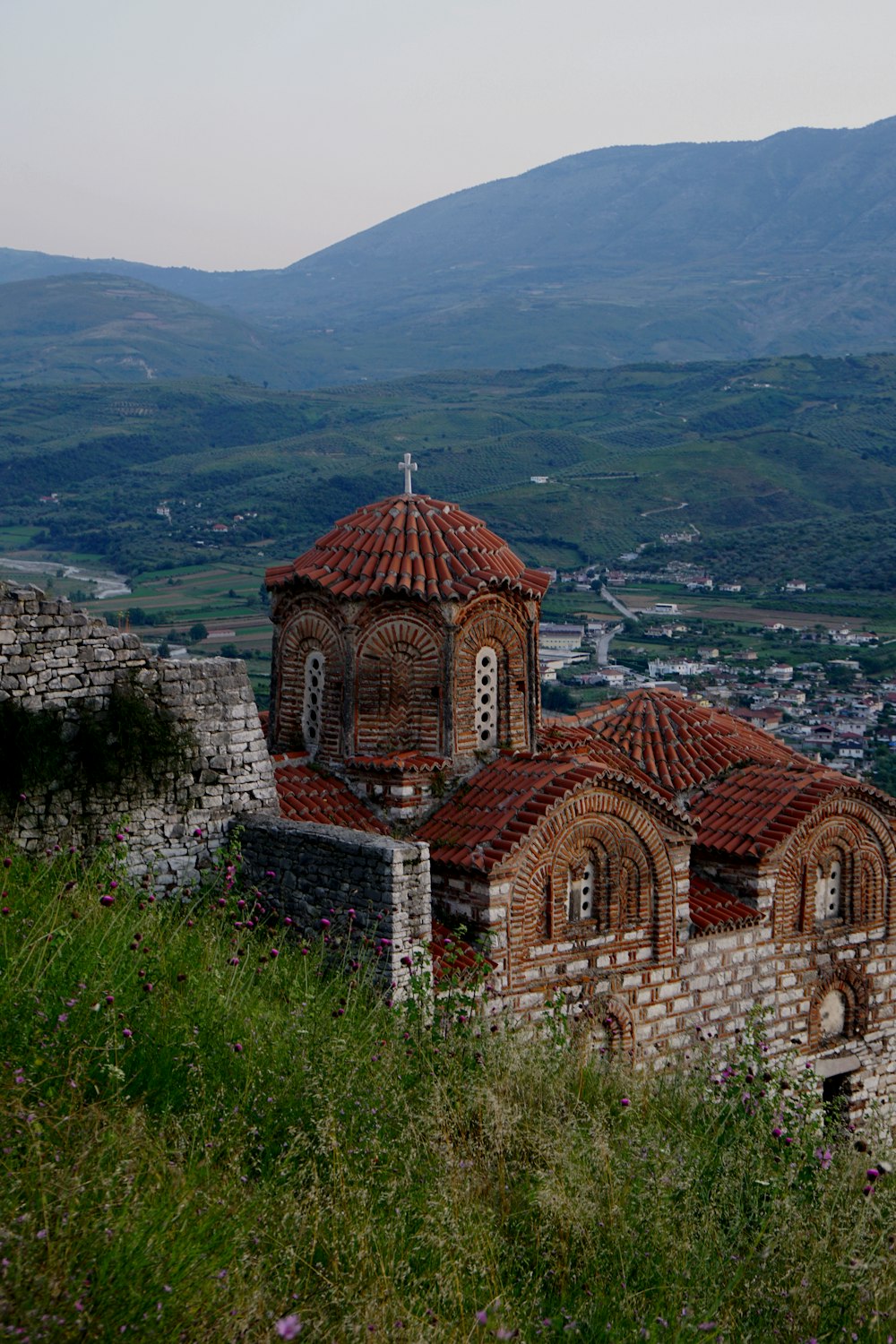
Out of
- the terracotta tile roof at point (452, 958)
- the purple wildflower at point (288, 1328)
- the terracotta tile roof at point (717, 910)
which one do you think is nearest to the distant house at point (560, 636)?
the terracotta tile roof at point (717, 910)

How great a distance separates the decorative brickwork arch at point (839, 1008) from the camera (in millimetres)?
12969

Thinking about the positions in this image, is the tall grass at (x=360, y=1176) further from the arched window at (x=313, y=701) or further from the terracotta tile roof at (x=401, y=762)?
the arched window at (x=313, y=701)

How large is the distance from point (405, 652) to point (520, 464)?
82792 mm

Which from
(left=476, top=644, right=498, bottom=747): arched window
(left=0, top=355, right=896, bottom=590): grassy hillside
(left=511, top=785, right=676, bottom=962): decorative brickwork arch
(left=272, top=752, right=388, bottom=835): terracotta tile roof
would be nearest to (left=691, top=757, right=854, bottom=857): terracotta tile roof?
(left=511, top=785, right=676, bottom=962): decorative brickwork arch

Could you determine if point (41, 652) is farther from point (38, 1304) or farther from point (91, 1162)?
point (38, 1304)

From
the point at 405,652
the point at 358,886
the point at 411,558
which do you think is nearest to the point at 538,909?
the point at 358,886

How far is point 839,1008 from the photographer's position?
13.2 m

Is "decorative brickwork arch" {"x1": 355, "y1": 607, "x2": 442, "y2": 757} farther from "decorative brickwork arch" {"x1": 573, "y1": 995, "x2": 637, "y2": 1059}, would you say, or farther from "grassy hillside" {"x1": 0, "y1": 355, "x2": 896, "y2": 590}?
"grassy hillside" {"x1": 0, "y1": 355, "x2": 896, "y2": 590}

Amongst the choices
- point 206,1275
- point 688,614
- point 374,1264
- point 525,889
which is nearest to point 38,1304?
point 206,1275

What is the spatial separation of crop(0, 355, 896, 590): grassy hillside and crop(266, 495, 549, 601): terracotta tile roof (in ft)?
177

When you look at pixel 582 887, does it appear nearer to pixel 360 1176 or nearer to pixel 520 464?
pixel 360 1176

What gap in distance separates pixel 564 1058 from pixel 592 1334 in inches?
106

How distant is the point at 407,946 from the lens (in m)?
9.57

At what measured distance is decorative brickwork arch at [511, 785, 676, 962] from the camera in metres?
10.9
